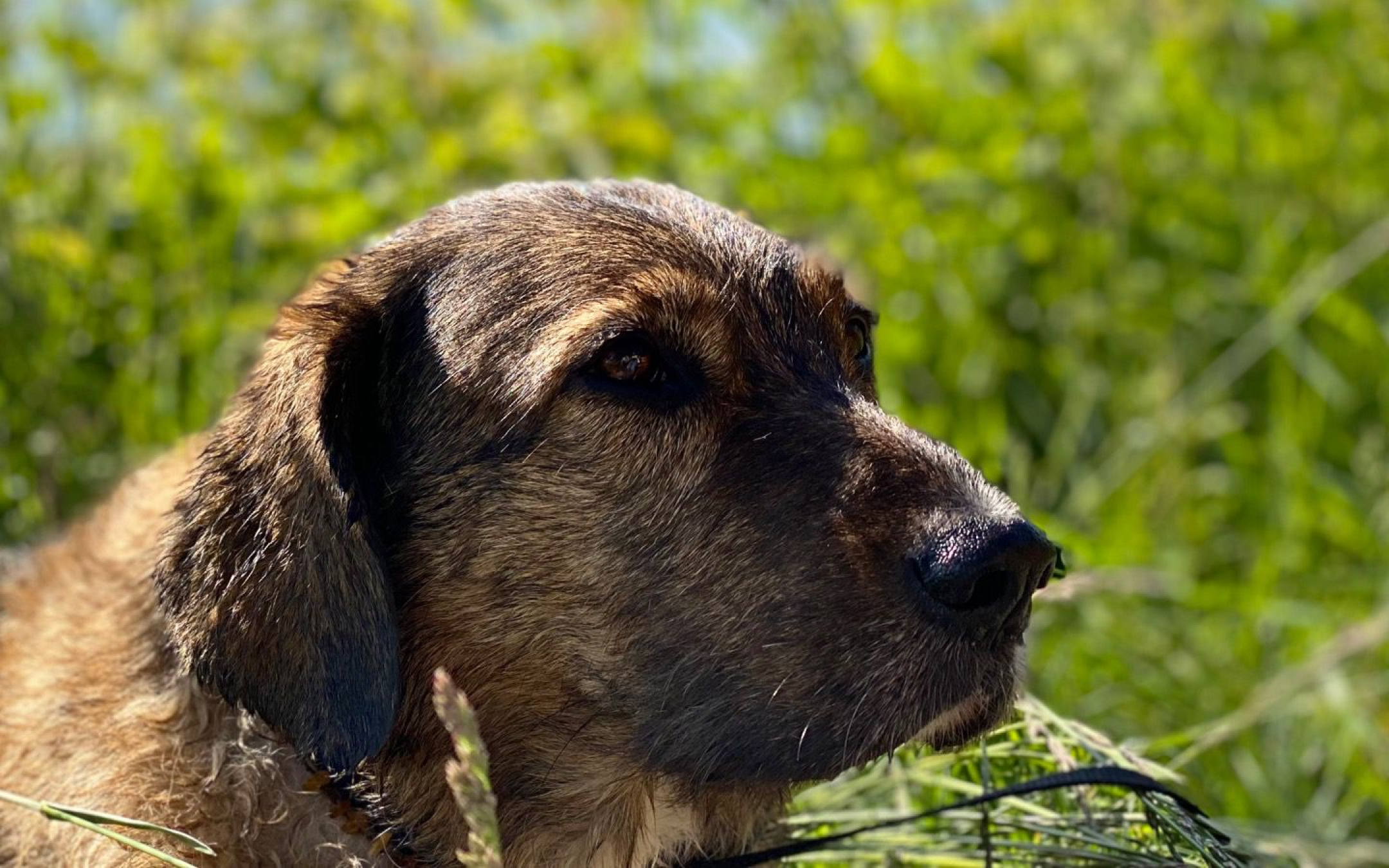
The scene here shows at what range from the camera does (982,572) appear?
2773 mm

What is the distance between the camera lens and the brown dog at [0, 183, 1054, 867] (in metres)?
2.88

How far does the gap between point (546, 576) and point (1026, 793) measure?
1056mm

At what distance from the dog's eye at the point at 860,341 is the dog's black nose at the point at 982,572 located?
2.57 ft

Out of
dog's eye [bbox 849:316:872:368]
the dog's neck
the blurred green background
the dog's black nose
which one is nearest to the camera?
the dog's black nose

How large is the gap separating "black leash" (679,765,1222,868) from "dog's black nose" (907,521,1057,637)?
21.7 inches

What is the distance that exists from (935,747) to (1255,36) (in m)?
5.18

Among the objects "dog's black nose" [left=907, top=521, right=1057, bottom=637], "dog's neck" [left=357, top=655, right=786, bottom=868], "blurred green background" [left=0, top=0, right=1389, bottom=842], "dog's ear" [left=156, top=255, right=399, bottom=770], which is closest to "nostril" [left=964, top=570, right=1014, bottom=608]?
"dog's black nose" [left=907, top=521, right=1057, bottom=637]

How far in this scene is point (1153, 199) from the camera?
6.80 metres

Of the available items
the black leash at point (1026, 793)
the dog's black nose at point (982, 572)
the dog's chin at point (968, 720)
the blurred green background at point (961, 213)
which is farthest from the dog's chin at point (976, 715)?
the blurred green background at point (961, 213)

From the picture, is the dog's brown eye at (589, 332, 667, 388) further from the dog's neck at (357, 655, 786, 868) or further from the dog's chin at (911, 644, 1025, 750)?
the dog's chin at (911, 644, 1025, 750)

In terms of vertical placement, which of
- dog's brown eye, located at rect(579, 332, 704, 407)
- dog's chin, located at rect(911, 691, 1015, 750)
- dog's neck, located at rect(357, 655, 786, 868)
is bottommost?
dog's neck, located at rect(357, 655, 786, 868)

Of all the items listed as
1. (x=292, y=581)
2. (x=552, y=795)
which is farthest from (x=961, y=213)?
(x=292, y=581)

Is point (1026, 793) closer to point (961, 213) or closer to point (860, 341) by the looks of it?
point (860, 341)

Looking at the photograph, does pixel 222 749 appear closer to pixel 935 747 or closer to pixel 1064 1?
pixel 935 747
